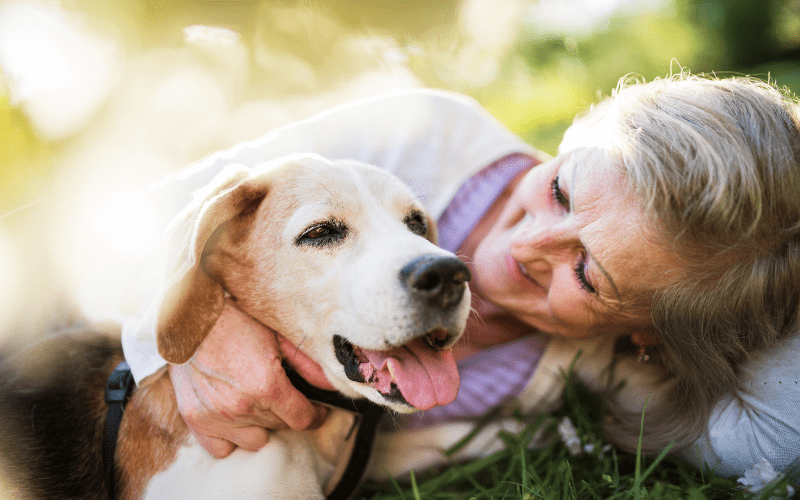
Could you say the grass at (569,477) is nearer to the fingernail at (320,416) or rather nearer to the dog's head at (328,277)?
the fingernail at (320,416)

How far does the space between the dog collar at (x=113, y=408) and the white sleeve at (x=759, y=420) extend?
2681mm

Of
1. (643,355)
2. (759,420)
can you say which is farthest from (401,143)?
(759,420)

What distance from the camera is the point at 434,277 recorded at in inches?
69.9

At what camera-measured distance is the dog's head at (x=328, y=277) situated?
1.81 m

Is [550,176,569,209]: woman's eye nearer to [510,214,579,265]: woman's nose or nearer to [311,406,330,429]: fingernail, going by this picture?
[510,214,579,265]: woman's nose

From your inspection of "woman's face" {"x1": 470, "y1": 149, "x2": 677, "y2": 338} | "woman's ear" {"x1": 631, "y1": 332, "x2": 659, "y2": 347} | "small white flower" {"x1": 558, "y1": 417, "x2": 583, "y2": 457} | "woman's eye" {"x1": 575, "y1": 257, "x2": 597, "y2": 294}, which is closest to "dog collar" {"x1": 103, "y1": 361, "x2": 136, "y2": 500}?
"woman's face" {"x1": 470, "y1": 149, "x2": 677, "y2": 338}

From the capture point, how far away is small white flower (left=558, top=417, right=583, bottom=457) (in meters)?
2.77

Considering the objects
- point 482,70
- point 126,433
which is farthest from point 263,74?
point 126,433

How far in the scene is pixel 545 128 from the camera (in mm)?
7273

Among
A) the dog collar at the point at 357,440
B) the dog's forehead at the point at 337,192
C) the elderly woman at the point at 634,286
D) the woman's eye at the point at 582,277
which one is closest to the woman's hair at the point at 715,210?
the elderly woman at the point at 634,286

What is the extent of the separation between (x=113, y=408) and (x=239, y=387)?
1.96 feet

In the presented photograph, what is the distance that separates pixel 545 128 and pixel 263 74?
4.10m

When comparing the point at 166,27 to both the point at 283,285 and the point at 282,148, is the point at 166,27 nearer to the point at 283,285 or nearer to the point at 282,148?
the point at 282,148

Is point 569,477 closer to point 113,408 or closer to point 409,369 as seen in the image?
point 409,369
